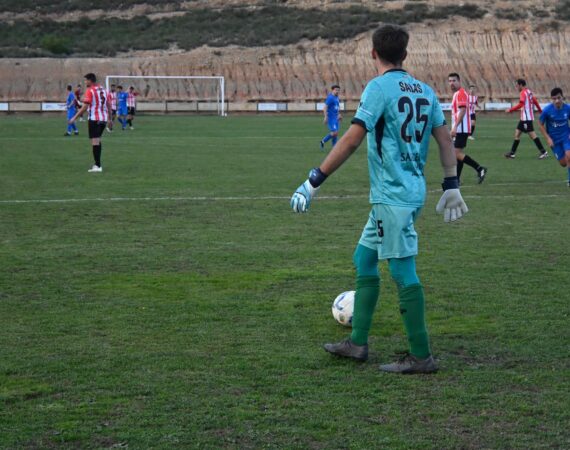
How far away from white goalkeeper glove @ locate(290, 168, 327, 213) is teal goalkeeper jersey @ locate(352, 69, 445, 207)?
389 millimetres

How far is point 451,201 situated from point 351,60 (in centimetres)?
6529

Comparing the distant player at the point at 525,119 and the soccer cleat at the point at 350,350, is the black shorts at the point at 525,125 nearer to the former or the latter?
the distant player at the point at 525,119

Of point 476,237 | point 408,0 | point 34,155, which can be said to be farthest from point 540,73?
point 476,237

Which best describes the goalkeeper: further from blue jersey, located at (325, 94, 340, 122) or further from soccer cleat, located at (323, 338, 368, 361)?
blue jersey, located at (325, 94, 340, 122)

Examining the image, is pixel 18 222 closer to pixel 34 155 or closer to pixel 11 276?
pixel 11 276

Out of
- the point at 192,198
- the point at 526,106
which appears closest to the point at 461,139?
the point at 192,198

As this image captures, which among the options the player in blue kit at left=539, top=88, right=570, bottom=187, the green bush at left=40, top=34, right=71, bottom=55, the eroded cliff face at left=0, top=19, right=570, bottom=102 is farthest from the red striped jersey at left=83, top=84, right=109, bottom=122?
the green bush at left=40, top=34, right=71, bottom=55

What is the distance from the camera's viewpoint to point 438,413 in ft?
17.9

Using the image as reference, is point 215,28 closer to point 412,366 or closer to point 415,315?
point 415,315

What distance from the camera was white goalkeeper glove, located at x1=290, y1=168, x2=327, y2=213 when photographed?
19.6 feet

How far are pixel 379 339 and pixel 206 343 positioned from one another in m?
1.22

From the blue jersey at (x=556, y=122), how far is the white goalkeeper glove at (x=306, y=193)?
12.7 metres

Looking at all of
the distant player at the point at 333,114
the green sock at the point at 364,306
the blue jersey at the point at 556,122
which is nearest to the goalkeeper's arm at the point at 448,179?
the green sock at the point at 364,306

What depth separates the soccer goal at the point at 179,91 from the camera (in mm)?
63219
